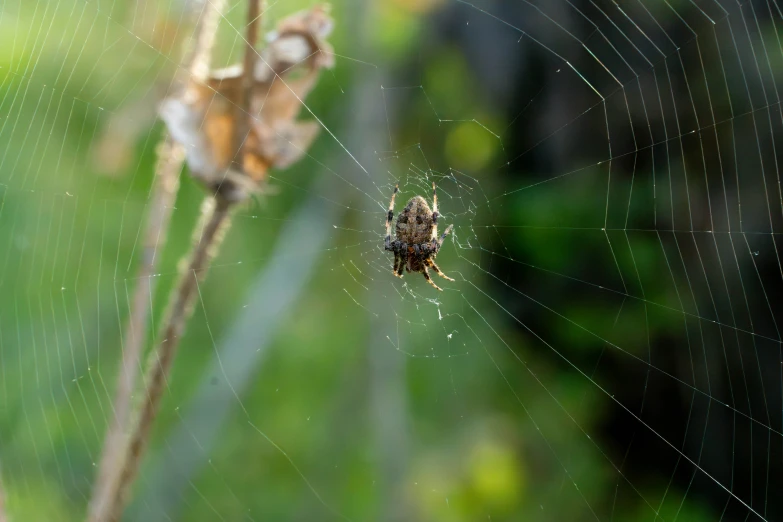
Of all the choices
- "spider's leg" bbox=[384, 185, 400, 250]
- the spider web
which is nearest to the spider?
"spider's leg" bbox=[384, 185, 400, 250]

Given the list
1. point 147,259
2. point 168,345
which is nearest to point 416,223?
point 147,259

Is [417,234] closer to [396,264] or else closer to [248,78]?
[396,264]

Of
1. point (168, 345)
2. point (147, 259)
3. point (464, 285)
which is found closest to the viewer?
point (168, 345)

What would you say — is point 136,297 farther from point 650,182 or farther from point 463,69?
point 463,69

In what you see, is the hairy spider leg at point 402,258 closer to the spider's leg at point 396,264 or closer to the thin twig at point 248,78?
the spider's leg at point 396,264

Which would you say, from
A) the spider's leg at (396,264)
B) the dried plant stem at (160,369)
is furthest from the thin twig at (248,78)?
the spider's leg at (396,264)

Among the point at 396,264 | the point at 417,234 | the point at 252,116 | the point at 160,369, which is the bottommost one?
the point at 160,369
